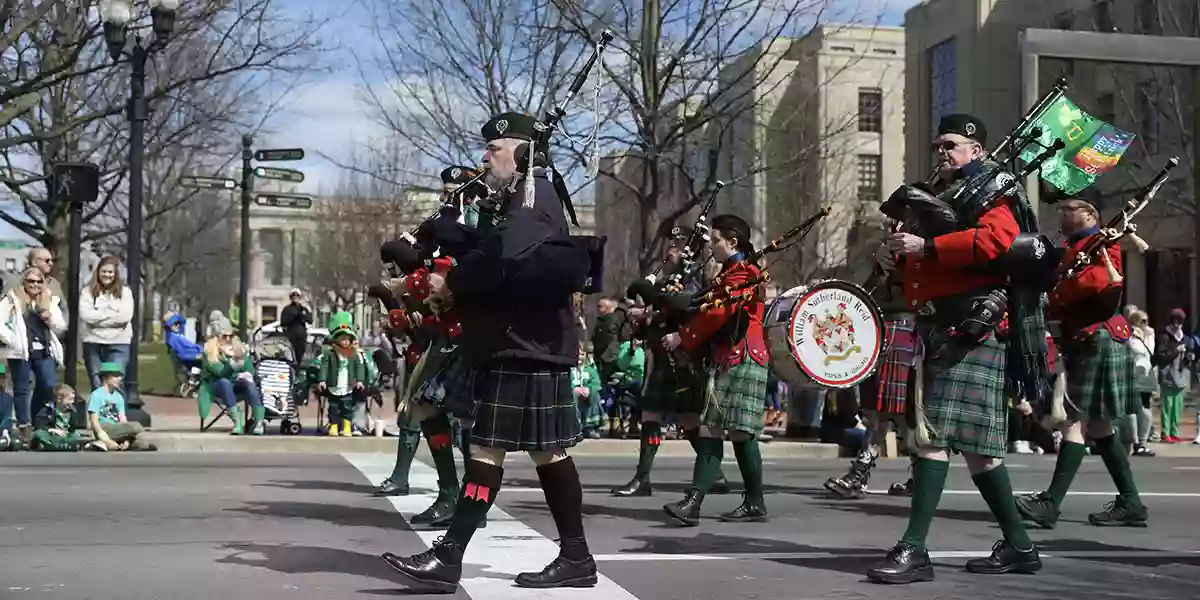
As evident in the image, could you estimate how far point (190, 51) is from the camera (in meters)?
25.1

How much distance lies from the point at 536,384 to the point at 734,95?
13.7 metres

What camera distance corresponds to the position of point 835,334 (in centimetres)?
904

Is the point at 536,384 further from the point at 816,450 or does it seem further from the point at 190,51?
the point at 190,51

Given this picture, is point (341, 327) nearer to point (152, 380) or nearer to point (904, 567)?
point (904, 567)

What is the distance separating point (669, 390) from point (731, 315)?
1501mm

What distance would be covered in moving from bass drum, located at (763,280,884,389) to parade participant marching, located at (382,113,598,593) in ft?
10.3

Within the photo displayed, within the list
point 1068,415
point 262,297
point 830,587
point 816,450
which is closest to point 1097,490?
point 1068,415

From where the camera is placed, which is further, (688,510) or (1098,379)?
(1098,379)

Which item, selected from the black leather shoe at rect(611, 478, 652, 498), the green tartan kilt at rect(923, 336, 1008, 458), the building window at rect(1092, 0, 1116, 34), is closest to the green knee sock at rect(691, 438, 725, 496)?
the black leather shoe at rect(611, 478, 652, 498)

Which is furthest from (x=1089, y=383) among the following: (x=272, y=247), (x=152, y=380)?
(x=272, y=247)

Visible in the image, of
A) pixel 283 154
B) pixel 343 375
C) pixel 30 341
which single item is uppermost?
pixel 283 154

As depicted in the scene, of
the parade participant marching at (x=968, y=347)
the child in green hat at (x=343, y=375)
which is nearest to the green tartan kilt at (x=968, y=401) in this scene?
the parade participant marching at (x=968, y=347)

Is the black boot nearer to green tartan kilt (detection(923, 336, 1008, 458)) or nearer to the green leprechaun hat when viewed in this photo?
green tartan kilt (detection(923, 336, 1008, 458))

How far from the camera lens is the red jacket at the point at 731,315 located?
336 inches
